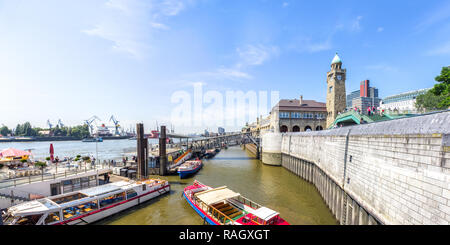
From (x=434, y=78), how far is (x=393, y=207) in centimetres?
4051

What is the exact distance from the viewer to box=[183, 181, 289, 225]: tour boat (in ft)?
43.8

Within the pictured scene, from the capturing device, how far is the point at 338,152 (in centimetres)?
1786

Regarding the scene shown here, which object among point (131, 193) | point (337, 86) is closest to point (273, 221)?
point (131, 193)

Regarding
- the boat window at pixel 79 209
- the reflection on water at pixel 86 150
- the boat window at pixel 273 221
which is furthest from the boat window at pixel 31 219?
the reflection on water at pixel 86 150

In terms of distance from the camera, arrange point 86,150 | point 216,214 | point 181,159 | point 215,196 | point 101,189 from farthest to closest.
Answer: point 86,150 → point 181,159 → point 101,189 → point 215,196 → point 216,214

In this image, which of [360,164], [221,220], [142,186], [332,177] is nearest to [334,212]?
[332,177]

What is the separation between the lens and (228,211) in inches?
620

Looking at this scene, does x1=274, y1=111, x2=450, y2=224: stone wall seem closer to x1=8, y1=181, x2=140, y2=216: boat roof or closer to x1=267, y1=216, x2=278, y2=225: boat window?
x1=267, y1=216, x2=278, y2=225: boat window

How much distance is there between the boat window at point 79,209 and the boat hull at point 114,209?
0.48 meters

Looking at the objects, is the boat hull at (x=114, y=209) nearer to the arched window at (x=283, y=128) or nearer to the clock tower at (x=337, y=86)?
the arched window at (x=283, y=128)

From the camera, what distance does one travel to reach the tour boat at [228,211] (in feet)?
43.8

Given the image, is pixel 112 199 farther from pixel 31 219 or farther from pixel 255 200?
pixel 255 200

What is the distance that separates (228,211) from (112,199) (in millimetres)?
11740
